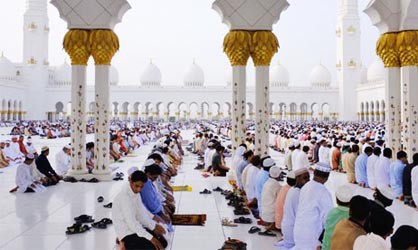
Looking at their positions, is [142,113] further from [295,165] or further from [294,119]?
[295,165]

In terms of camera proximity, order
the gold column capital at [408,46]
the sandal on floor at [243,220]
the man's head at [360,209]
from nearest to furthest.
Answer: the man's head at [360,209]
the sandal on floor at [243,220]
the gold column capital at [408,46]

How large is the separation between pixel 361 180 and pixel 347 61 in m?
Answer: 27.5

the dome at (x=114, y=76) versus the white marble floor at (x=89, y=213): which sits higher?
the dome at (x=114, y=76)

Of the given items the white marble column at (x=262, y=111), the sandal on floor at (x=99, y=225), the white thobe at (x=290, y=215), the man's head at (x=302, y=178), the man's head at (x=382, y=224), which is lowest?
the sandal on floor at (x=99, y=225)

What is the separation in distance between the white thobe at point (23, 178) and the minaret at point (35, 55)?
2812 centimetres

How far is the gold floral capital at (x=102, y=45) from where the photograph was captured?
20.2 feet

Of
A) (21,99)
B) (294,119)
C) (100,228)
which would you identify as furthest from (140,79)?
(100,228)

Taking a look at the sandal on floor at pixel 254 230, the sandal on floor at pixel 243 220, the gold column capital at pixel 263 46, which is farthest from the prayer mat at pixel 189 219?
the gold column capital at pixel 263 46

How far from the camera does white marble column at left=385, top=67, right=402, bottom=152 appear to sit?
20.0ft

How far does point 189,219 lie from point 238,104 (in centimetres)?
266

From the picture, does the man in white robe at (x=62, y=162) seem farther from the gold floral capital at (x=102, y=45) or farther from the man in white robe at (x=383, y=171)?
the man in white robe at (x=383, y=171)

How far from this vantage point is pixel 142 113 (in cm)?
3556

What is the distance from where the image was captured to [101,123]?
20.6ft

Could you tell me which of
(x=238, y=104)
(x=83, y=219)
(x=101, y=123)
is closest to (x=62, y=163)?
(x=101, y=123)
